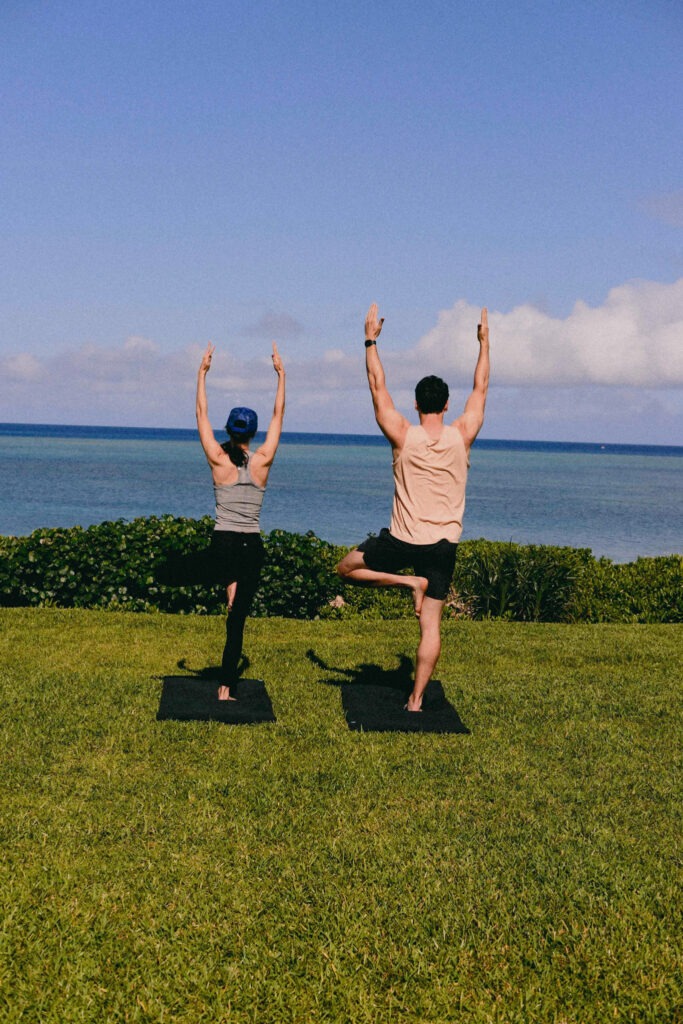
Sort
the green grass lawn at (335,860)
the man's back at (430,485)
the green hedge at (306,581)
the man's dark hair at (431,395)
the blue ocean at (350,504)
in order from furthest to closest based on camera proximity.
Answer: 1. the blue ocean at (350,504)
2. the green hedge at (306,581)
3. the man's dark hair at (431,395)
4. the man's back at (430,485)
5. the green grass lawn at (335,860)

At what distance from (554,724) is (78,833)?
4.02 metres

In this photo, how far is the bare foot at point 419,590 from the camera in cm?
681

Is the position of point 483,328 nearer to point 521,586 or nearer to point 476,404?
point 476,404

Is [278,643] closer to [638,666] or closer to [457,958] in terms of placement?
[638,666]

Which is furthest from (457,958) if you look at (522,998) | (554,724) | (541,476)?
(541,476)

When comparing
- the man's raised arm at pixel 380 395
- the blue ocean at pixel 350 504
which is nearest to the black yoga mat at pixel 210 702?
the man's raised arm at pixel 380 395

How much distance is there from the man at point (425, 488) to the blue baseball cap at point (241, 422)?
106cm

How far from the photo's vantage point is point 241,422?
6.98 m

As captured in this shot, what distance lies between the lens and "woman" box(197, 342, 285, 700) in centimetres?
698

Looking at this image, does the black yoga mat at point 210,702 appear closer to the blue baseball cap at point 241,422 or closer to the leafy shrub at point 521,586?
the blue baseball cap at point 241,422

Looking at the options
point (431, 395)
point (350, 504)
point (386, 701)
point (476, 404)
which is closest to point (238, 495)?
point (431, 395)

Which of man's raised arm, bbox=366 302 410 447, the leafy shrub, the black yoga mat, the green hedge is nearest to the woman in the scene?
the black yoga mat

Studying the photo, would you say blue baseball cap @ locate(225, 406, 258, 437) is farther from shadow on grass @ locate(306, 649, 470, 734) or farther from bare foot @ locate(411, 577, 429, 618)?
shadow on grass @ locate(306, 649, 470, 734)

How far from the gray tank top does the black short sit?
3.20 ft
